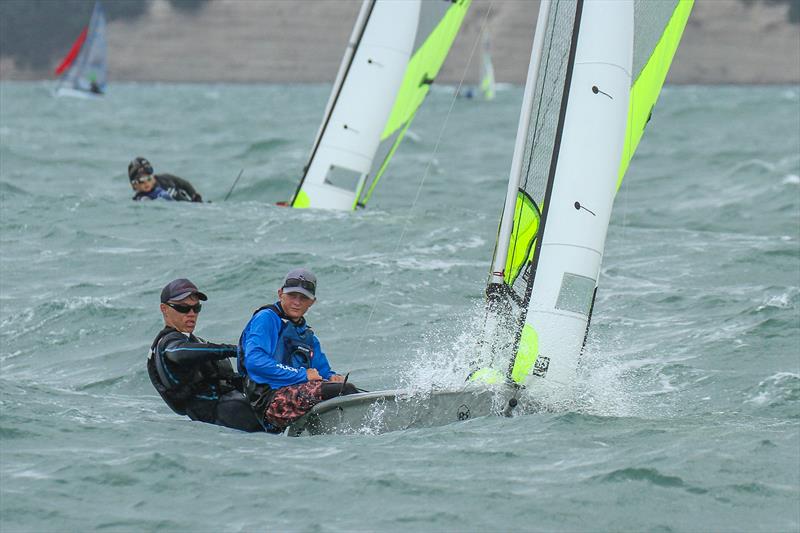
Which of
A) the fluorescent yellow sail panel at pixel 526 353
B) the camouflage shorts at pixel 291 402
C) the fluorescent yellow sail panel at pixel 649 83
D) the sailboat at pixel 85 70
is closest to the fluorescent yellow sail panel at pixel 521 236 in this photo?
the fluorescent yellow sail panel at pixel 526 353

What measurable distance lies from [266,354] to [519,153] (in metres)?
1.54

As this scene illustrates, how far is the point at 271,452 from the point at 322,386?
518mm

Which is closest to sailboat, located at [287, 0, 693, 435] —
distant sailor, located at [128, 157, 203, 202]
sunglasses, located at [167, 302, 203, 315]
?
sunglasses, located at [167, 302, 203, 315]

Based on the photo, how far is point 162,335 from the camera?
6.46 metres

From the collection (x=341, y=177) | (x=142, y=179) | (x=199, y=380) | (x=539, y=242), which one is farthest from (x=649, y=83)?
(x=341, y=177)

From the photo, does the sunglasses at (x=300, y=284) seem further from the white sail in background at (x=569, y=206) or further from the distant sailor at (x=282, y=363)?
the white sail in background at (x=569, y=206)

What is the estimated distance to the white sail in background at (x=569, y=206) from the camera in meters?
6.43

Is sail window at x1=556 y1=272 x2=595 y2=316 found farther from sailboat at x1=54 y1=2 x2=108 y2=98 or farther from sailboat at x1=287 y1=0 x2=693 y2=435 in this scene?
sailboat at x1=54 y1=2 x2=108 y2=98

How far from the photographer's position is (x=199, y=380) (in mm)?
Result: 6535

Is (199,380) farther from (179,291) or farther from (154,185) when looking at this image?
(154,185)

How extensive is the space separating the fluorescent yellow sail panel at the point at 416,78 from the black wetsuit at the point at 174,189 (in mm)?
1732

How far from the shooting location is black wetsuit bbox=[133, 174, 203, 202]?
13.1 meters

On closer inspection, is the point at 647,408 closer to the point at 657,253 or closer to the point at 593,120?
the point at 593,120

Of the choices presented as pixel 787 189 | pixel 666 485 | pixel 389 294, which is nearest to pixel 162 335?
pixel 666 485
